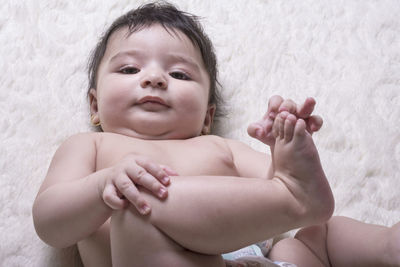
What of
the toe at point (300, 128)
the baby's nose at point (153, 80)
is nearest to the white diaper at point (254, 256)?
the toe at point (300, 128)

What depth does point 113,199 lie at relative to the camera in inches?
28.0

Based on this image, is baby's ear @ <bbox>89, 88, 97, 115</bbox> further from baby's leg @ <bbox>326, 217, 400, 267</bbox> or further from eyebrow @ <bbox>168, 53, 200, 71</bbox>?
baby's leg @ <bbox>326, 217, 400, 267</bbox>

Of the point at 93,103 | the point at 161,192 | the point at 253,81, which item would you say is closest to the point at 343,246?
the point at 161,192

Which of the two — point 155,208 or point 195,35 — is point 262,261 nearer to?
point 155,208

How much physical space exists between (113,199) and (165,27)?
50 cm

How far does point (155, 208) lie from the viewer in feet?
2.35

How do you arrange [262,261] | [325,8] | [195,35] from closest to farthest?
[262,261] < [195,35] < [325,8]

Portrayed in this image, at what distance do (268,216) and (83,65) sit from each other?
2.22 feet

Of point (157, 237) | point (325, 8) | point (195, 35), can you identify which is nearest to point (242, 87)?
point (195, 35)

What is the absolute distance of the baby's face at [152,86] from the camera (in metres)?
0.98

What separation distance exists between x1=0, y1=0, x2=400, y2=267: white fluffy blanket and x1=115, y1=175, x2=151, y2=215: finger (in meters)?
0.34

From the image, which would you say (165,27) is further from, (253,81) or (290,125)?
(290,125)

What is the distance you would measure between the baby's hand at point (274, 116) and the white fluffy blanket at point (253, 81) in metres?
0.35

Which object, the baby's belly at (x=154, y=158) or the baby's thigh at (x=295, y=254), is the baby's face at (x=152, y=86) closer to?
the baby's belly at (x=154, y=158)
